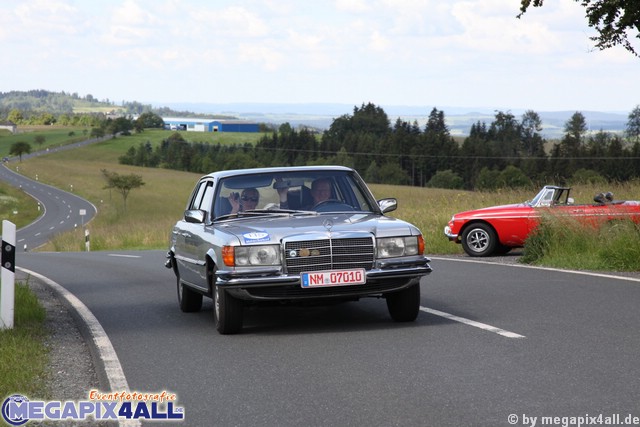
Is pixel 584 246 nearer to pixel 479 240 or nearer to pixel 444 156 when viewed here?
pixel 479 240

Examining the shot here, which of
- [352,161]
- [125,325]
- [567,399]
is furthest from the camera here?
[352,161]

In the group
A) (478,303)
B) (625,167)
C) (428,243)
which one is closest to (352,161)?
(625,167)

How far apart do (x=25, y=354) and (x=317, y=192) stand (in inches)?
140

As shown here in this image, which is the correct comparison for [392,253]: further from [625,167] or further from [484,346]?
[625,167]

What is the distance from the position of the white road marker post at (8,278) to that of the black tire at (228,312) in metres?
1.95

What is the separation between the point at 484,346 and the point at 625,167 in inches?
4904

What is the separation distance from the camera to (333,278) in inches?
360

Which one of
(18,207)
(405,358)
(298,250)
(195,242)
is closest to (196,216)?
(195,242)

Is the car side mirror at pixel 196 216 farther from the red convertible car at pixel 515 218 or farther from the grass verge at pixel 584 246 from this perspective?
the red convertible car at pixel 515 218

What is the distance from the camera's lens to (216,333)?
384 inches

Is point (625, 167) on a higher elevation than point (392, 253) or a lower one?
lower

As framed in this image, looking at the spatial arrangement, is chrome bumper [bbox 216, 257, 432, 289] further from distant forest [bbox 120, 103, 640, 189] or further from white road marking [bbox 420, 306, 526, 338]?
distant forest [bbox 120, 103, 640, 189]

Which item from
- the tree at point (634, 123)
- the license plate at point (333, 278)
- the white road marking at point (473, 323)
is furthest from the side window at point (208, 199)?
the tree at point (634, 123)

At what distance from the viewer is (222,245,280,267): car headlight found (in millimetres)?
9250
